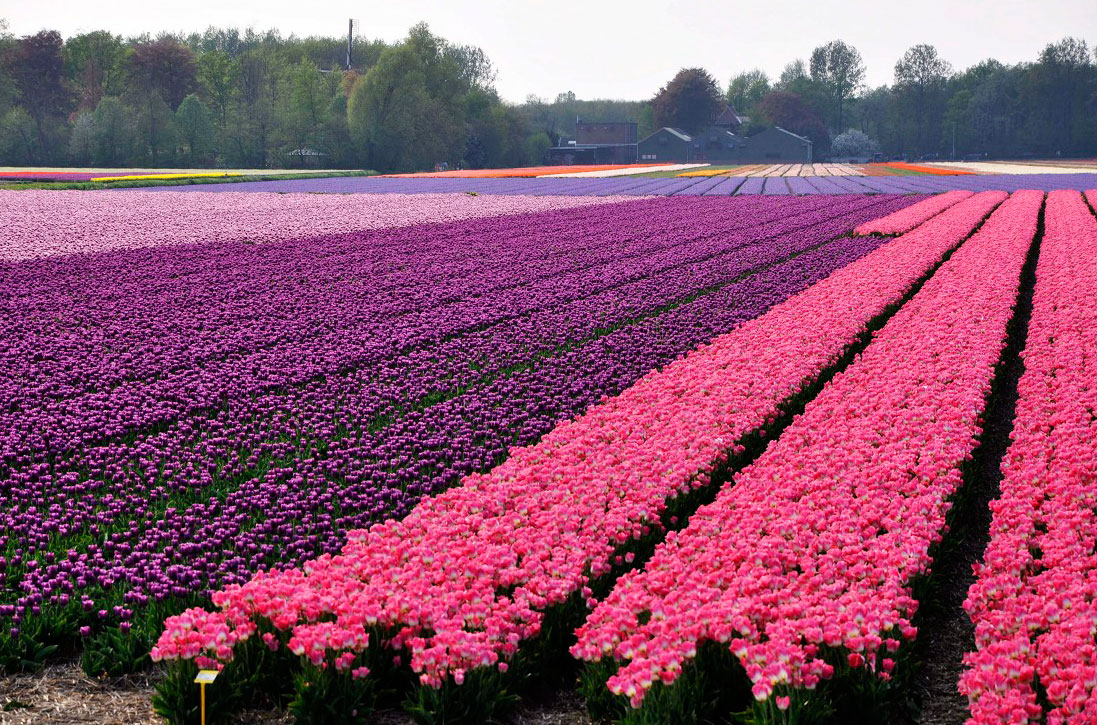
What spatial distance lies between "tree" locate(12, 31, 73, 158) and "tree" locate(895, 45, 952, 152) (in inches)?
4627

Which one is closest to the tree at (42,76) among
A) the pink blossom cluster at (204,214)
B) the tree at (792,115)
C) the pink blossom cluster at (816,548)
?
the pink blossom cluster at (204,214)

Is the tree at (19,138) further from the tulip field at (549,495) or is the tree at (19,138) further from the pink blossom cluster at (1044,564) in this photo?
the pink blossom cluster at (1044,564)

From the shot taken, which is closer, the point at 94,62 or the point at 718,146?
the point at 94,62

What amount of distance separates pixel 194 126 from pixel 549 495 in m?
99.5

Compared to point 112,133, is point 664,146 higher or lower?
higher

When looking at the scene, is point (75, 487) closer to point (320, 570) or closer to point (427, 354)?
point (320, 570)

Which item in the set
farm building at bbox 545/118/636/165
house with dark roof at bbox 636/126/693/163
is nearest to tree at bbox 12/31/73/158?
farm building at bbox 545/118/636/165

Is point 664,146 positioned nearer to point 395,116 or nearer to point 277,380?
point 395,116

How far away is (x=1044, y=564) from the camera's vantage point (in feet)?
19.6

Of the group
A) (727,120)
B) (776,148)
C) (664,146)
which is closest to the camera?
(664,146)

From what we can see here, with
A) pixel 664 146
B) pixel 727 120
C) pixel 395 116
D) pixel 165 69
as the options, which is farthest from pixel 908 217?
pixel 727 120

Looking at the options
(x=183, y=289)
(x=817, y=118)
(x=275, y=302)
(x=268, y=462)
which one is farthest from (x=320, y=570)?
(x=817, y=118)

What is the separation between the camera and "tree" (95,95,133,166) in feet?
305

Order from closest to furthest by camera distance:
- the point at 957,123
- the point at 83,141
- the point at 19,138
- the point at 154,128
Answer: the point at 83,141 → the point at 19,138 → the point at 154,128 → the point at 957,123
